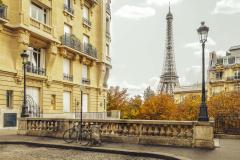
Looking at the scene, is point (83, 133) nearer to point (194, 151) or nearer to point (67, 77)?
point (194, 151)

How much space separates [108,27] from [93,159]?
1152 inches

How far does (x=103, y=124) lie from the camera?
13.9m

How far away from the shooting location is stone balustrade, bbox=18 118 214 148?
11.8m

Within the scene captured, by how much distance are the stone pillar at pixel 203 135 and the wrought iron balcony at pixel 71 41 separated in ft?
56.7

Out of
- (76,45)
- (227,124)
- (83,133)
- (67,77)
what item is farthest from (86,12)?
(83,133)

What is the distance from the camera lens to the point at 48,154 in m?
11.0

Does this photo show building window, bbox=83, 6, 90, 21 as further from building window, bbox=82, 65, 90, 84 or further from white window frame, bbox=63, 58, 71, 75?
white window frame, bbox=63, 58, 71, 75

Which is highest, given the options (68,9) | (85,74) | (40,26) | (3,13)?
(68,9)

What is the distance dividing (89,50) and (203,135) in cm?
2137

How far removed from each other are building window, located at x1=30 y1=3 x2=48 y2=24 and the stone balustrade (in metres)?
11.2

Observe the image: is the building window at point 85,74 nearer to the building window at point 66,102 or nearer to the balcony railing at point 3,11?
the building window at point 66,102

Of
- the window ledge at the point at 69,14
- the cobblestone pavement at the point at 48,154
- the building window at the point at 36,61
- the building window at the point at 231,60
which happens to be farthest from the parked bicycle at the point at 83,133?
the building window at the point at 231,60

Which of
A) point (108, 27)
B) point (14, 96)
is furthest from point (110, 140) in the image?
point (108, 27)

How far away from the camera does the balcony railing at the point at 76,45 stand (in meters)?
26.6
